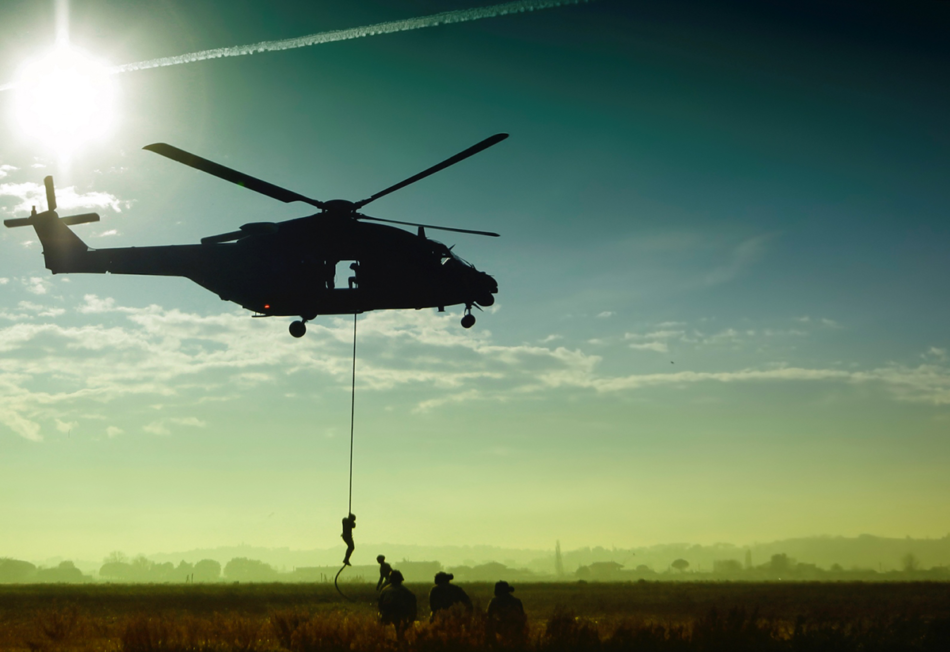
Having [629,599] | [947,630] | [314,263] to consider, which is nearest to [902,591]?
[629,599]

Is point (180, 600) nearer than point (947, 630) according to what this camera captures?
No

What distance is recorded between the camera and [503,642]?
13.8 metres

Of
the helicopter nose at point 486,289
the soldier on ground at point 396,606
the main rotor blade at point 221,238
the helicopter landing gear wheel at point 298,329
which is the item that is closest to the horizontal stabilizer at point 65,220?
the main rotor blade at point 221,238

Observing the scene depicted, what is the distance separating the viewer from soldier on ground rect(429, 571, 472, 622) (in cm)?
1502

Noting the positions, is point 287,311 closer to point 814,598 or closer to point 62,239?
point 62,239

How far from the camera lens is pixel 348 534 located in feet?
53.9

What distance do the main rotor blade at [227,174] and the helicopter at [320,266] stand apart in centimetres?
17

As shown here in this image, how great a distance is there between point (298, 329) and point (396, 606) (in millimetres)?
8940

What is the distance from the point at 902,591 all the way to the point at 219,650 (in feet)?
182

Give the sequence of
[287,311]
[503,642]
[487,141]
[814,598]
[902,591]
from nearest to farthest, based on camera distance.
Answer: [503,642] → [487,141] → [287,311] → [814,598] → [902,591]

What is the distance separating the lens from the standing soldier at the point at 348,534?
52.9 ft

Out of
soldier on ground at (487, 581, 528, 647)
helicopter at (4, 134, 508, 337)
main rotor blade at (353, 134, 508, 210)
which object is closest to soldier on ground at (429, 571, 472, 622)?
soldier on ground at (487, 581, 528, 647)

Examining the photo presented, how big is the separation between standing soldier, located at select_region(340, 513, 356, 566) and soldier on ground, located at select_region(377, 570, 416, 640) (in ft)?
4.93

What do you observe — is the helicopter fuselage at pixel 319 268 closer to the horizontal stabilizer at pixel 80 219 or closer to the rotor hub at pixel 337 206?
the rotor hub at pixel 337 206
